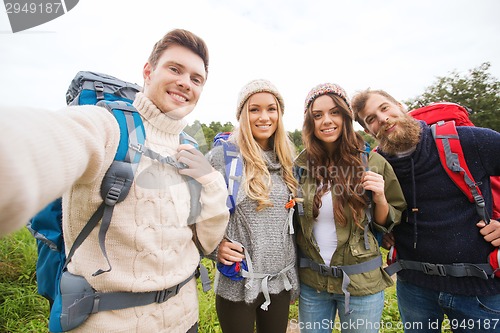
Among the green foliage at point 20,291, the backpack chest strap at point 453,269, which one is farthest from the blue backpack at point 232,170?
the green foliage at point 20,291

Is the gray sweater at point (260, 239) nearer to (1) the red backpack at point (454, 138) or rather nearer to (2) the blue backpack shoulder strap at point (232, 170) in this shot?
(2) the blue backpack shoulder strap at point (232, 170)

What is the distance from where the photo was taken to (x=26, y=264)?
389 centimetres

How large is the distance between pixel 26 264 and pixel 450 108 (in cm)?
582

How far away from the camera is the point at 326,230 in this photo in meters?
2.03

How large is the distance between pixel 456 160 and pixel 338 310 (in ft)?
4.75

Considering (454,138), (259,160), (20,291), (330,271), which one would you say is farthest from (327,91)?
(20,291)

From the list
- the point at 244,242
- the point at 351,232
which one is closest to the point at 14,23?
the point at 244,242

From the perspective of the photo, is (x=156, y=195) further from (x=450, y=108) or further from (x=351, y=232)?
(x=450, y=108)

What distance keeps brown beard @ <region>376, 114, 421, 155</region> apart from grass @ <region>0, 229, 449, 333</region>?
268 cm

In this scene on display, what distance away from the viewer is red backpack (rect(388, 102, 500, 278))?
178 cm

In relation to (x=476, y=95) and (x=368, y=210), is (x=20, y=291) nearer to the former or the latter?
(x=368, y=210)

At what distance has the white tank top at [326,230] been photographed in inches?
78.6

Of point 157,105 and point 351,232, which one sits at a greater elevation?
point 157,105

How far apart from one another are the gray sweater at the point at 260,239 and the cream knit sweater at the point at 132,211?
429 mm
